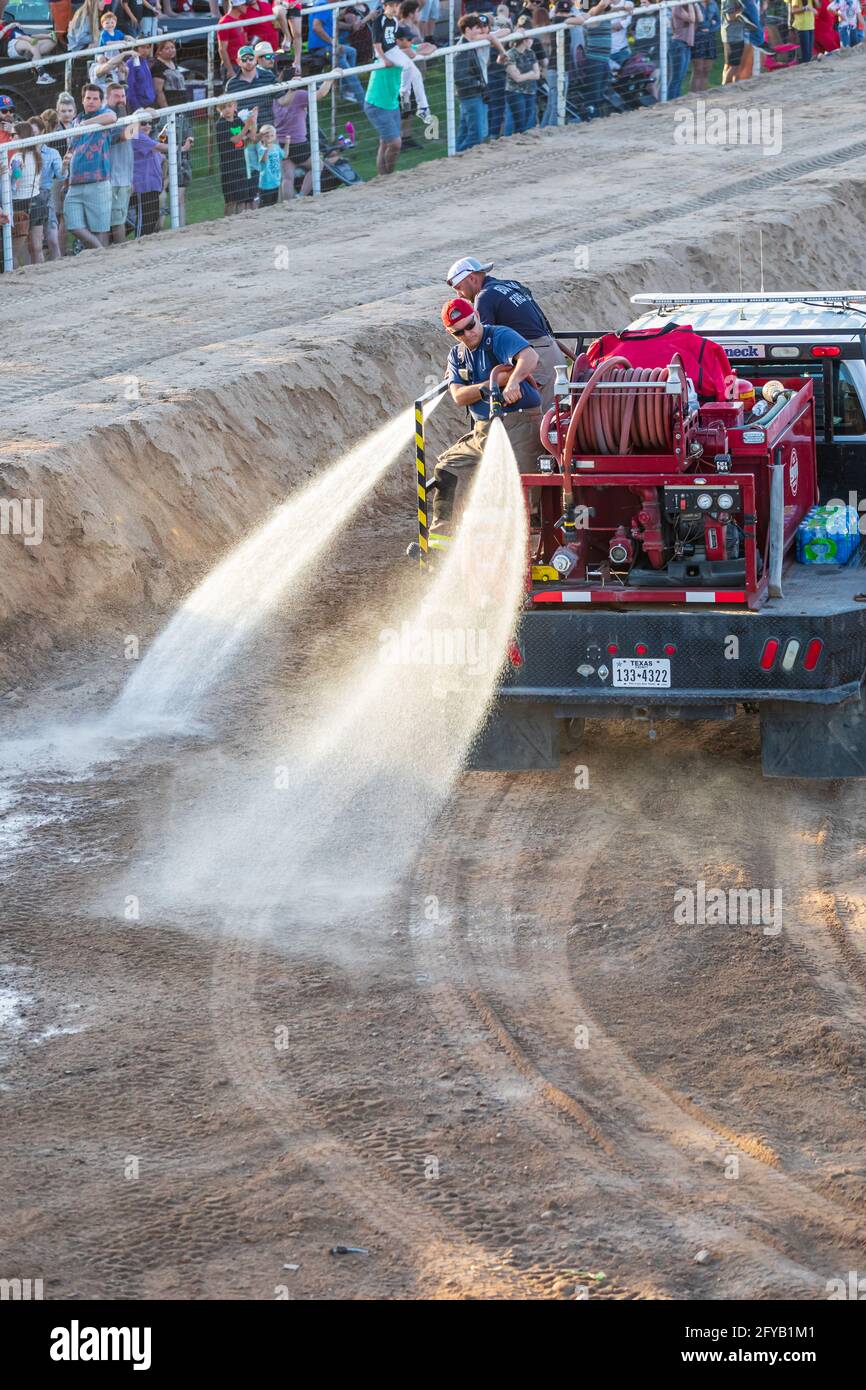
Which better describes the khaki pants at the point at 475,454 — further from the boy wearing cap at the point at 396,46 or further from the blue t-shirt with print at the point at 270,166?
the boy wearing cap at the point at 396,46

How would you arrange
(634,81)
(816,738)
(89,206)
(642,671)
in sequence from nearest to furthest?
(642,671)
(816,738)
(89,206)
(634,81)

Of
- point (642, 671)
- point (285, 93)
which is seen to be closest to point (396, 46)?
point (285, 93)

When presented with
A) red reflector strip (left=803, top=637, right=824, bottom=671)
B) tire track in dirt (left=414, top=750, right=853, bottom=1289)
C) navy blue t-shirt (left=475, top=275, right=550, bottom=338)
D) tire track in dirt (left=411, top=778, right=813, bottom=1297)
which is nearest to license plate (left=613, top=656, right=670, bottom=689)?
red reflector strip (left=803, top=637, right=824, bottom=671)

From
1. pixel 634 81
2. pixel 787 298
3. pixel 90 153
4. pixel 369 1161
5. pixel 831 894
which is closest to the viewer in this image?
pixel 369 1161

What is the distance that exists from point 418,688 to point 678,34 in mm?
17978

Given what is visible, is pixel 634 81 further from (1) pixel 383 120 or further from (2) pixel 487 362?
(2) pixel 487 362

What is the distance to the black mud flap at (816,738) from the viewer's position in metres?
10.1

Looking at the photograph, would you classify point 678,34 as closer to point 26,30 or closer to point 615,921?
point 26,30

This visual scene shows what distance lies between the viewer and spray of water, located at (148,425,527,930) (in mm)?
9625

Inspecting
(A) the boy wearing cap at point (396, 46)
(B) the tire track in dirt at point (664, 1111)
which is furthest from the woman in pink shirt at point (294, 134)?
(B) the tire track in dirt at point (664, 1111)

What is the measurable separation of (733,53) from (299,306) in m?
13.0

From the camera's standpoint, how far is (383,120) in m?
23.0

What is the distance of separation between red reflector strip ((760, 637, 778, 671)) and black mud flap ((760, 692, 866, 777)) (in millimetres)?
293

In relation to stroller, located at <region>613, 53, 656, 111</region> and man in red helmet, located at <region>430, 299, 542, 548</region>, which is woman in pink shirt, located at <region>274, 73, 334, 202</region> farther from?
man in red helmet, located at <region>430, 299, 542, 548</region>
